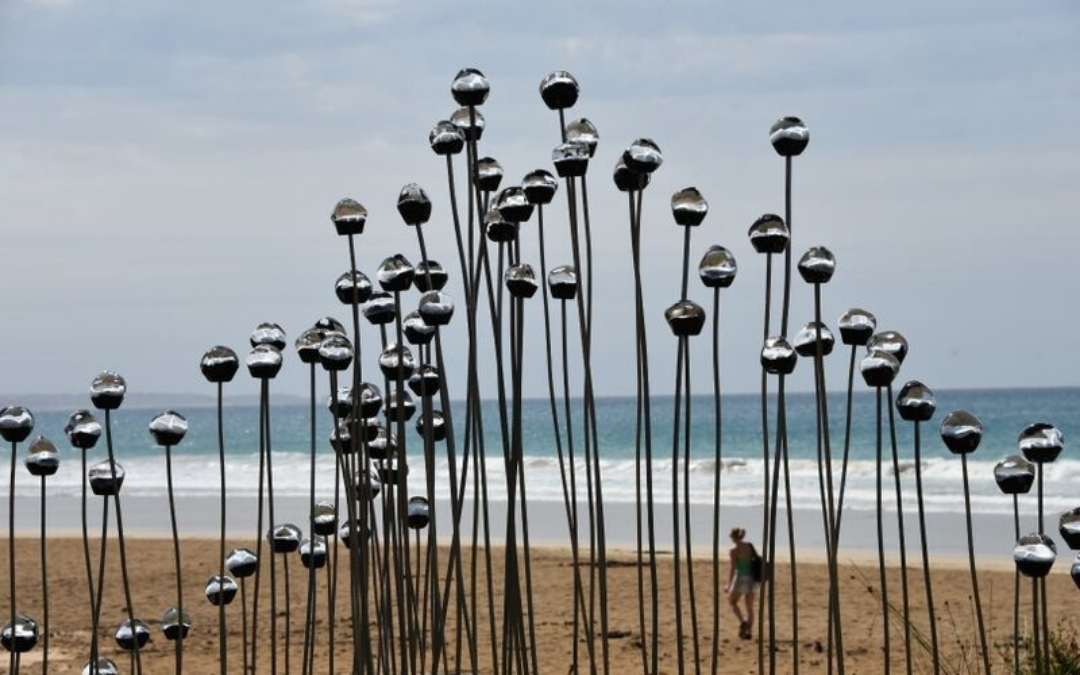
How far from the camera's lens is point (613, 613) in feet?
37.4

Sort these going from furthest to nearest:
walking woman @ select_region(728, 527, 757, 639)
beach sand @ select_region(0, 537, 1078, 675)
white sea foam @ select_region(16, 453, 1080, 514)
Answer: white sea foam @ select_region(16, 453, 1080, 514) < walking woman @ select_region(728, 527, 757, 639) < beach sand @ select_region(0, 537, 1078, 675)

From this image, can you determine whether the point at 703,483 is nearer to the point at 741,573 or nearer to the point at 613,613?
the point at 613,613

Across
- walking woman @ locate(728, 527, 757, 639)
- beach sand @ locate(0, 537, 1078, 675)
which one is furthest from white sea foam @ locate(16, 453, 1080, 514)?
walking woman @ locate(728, 527, 757, 639)

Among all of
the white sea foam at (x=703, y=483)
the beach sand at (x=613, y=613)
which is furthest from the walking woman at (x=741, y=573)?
the white sea foam at (x=703, y=483)

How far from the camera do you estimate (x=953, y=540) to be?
1828 centimetres

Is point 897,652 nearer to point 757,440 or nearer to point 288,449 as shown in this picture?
point 757,440

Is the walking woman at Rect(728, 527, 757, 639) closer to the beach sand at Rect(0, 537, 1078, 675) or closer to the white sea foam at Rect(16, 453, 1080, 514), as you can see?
the beach sand at Rect(0, 537, 1078, 675)

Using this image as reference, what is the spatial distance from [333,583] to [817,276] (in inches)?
38.3

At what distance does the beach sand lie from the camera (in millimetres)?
8625

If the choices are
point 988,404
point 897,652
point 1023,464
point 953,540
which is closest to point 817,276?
point 1023,464

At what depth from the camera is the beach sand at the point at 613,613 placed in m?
8.62

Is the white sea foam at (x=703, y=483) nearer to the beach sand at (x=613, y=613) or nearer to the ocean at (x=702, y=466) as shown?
the ocean at (x=702, y=466)

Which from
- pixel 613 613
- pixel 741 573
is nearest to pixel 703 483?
pixel 613 613

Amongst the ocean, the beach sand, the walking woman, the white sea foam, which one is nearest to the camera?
the beach sand
